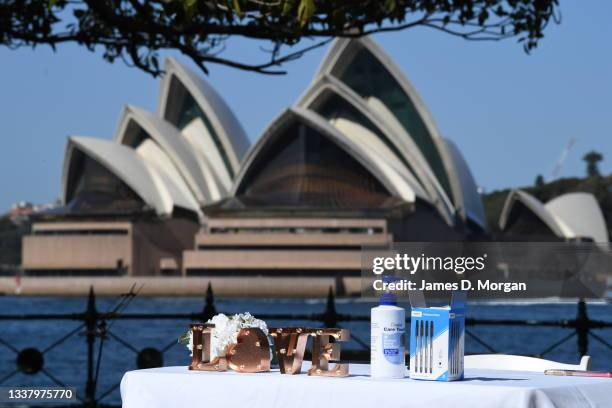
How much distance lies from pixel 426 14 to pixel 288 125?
45084 mm

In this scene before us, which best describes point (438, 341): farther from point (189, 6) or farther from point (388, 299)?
point (189, 6)

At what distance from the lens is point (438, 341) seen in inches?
107

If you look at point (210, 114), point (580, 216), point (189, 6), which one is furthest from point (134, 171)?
point (189, 6)

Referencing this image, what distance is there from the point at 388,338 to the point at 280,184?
51.8m

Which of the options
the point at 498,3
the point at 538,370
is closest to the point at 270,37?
the point at 498,3

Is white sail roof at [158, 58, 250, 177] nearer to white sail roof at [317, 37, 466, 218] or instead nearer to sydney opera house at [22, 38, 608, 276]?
sydney opera house at [22, 38, 608, 276]

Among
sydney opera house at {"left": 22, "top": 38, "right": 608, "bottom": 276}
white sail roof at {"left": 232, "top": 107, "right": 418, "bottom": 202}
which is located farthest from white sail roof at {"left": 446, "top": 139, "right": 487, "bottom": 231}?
white sail roof at {"left": 232, "top": 107, "right": 418, "bottom": 202}

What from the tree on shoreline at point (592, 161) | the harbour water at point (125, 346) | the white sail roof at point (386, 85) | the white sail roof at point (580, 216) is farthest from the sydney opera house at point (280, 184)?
the tree on shoreline at point (592, 161)

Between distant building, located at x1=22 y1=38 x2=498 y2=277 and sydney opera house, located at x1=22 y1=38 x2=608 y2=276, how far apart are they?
63mm

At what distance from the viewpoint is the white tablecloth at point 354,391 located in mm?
2568

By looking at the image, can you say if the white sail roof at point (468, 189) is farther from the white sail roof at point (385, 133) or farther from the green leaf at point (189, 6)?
the green leaf at point (189, 6)

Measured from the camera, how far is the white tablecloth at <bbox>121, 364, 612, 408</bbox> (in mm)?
2568

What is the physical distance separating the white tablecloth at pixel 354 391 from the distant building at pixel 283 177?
46.7 m

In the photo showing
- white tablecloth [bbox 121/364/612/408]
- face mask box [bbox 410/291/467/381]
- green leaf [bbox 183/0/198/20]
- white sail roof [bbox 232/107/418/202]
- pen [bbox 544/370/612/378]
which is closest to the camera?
white tablecloth [bbox 121/364/612/408]
